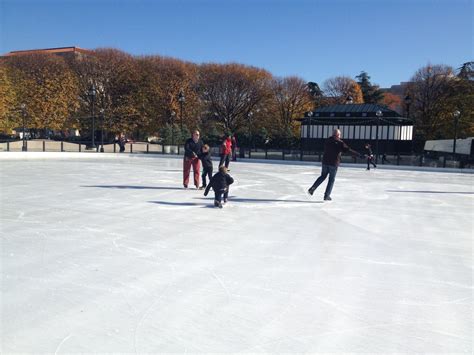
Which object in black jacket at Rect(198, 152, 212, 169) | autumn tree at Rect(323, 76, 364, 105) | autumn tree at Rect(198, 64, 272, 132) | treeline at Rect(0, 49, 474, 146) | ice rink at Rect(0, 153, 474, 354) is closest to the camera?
ice rink at Rect(0, 153, 474, 354)

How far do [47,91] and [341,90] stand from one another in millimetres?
34471

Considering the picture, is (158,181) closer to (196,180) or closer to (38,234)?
(196,180)

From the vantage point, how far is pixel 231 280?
3.87 m

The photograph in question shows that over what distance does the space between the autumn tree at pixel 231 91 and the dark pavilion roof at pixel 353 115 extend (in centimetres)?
1203

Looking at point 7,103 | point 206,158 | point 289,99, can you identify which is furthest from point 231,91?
point 206,158

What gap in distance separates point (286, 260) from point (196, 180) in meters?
6.56

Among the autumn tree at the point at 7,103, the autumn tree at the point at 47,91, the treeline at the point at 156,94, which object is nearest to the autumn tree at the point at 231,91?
the treeline at the point at 156,94

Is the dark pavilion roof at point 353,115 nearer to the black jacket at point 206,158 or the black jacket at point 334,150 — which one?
the black jacket at point 206,158

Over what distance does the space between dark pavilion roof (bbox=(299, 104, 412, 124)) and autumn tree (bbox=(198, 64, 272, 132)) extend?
473 inches

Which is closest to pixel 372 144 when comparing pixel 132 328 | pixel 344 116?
pixel 344 116

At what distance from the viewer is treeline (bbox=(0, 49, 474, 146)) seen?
40594mm

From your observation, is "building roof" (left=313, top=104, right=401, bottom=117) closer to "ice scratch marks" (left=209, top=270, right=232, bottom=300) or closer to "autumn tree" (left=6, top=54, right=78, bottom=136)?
"autumn tree" (left=6, top=54, right=78, bottom=136)

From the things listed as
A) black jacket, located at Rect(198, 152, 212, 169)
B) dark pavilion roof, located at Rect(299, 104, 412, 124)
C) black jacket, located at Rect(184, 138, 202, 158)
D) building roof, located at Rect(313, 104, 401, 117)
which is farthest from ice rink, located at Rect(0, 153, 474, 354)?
building roof, located at Rect(313, 104, 401, 117)

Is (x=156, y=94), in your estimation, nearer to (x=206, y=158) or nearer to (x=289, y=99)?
(x=289, y=99)
